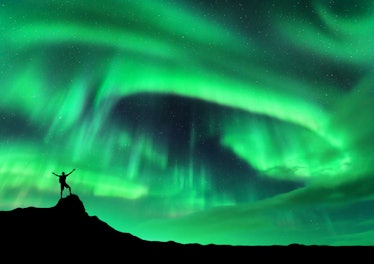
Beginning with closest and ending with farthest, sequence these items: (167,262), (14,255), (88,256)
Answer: (14,255), (88,256), (167,262)

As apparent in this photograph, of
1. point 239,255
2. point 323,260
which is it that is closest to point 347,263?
point 323,260

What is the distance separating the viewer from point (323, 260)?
33.9 metres

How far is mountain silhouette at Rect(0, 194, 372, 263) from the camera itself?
29438 mm

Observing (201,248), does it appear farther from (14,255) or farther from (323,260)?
(14,255)

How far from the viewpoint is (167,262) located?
32.8 m

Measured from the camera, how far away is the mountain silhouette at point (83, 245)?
96.6 feet

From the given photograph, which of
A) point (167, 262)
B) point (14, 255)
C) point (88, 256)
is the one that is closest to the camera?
point (14, 255)

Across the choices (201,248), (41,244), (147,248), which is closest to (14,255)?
(41,244)

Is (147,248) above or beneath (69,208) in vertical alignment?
beneath

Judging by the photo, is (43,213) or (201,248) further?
(201,248)

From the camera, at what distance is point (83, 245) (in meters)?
31.2

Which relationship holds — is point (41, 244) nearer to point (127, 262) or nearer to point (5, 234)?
point (5, 234)

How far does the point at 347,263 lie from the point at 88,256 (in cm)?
2573

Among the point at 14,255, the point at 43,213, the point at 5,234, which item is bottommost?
the point at 14,255
